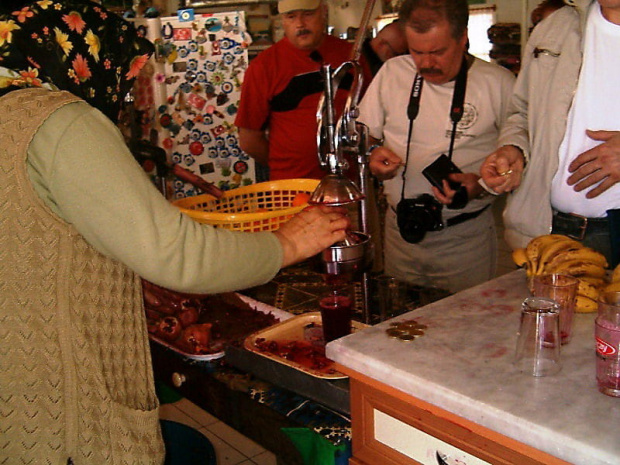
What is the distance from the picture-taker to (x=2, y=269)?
1.16 metres

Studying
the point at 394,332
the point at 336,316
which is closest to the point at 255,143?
the point at 336,316

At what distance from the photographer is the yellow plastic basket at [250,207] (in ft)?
6.84

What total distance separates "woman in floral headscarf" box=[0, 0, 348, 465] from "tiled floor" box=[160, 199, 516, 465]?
1.66 m

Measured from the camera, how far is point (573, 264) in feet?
5.08

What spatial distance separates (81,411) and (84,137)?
52cm

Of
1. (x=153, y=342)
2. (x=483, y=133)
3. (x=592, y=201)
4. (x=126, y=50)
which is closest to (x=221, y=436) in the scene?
(x=153, y=342)

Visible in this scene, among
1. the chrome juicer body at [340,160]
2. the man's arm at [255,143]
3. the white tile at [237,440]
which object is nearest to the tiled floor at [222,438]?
the white tile at [237,440]

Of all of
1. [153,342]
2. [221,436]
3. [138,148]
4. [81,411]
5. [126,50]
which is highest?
[126,50]

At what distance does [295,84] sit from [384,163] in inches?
40.7

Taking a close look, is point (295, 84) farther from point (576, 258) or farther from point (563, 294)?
point (563, 294)

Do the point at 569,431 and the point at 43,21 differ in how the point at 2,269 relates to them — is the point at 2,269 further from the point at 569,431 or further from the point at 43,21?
the point at 569,431

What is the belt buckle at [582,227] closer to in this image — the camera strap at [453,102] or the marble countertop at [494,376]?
the marble countertop at [494,376]

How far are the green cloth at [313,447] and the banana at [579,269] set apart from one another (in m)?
0.65

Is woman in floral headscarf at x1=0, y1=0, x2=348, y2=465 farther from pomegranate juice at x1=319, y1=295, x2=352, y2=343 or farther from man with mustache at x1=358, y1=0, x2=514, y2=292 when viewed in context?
man with mustache at x1=358, y1=0, x2=514, y2=292
